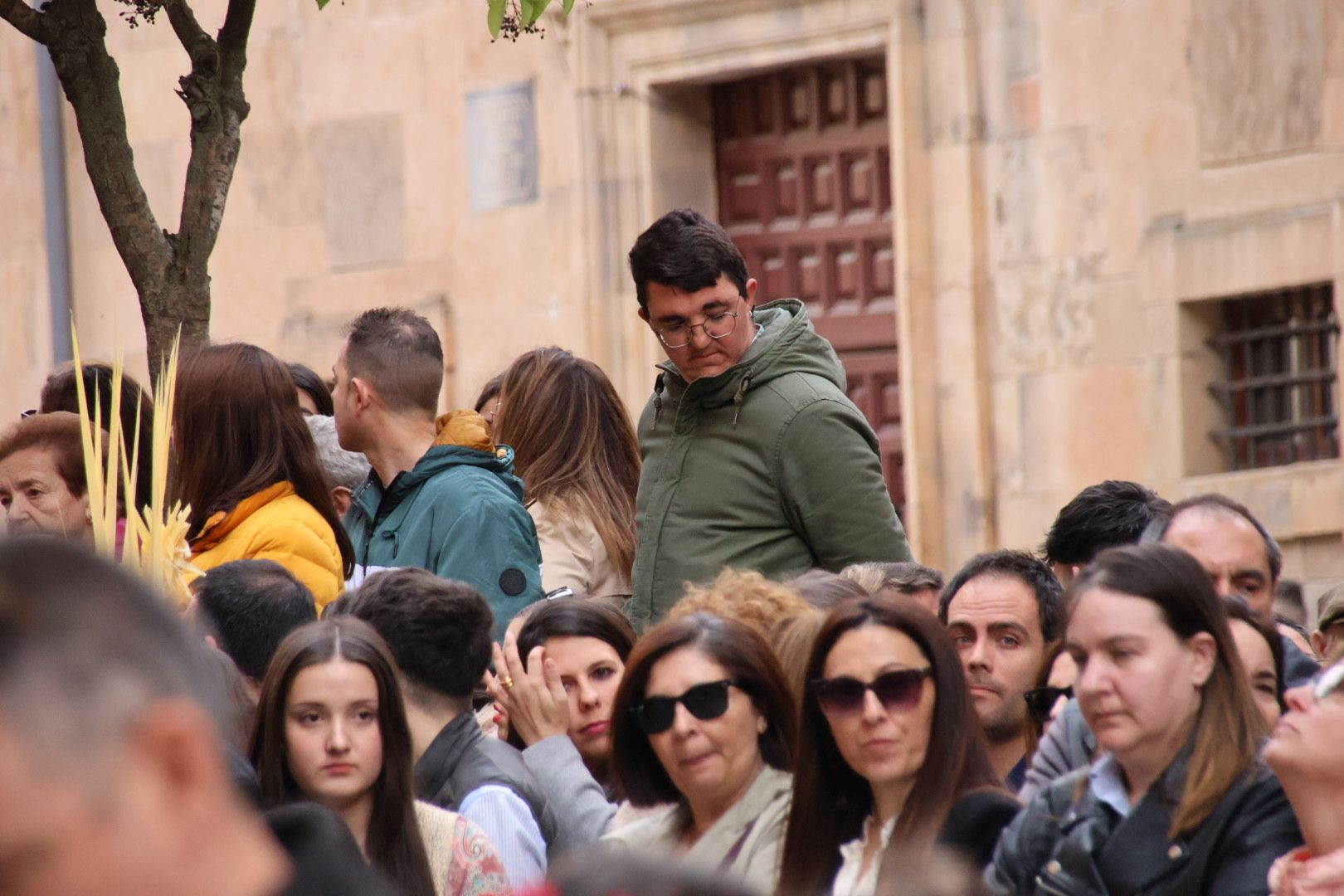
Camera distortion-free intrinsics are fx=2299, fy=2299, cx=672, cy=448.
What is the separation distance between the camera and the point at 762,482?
19.7 feet

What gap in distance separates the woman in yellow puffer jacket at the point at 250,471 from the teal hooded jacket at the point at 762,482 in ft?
2.88

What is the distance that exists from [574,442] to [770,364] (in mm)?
1051

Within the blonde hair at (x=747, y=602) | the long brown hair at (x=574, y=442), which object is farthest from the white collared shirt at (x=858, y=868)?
the long brown hair at (x=574, y=442)

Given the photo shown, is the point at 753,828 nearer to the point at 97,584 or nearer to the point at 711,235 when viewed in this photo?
the point at 711,235

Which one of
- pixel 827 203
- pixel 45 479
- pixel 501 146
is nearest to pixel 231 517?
pixel 45 479

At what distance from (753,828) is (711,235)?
1956mm

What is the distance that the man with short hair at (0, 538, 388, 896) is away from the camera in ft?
5.14

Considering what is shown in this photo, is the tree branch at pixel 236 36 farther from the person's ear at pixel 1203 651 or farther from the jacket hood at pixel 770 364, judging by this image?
the person's ear at pixel 1203 651

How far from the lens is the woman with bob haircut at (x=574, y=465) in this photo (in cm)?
683

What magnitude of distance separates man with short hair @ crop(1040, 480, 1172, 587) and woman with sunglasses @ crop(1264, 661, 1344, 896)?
2399 mm

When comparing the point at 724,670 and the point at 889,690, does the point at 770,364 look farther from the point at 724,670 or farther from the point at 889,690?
the point at 889,690

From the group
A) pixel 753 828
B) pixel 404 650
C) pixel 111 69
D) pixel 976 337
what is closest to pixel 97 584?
pixel 753 828

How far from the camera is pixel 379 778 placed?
4.89m

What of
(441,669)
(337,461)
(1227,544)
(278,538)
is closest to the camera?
(441,669)
